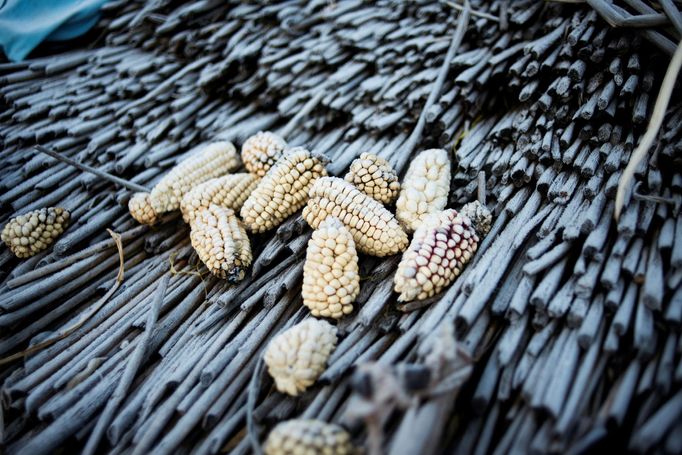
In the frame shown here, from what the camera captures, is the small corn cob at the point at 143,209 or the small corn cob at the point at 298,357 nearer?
the small corn cob at the point at 298,357

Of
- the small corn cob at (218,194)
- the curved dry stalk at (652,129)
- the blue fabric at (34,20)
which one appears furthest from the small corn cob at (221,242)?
the blue fabric at (34,20)

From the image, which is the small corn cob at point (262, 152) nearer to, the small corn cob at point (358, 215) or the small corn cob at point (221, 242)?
the small corn cob at point (221, 242)

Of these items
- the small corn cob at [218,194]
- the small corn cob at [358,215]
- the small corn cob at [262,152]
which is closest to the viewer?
the small corn cob at [358,215]

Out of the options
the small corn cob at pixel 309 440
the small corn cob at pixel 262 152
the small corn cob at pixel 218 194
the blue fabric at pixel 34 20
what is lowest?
the small corn cob at pixel 309 440

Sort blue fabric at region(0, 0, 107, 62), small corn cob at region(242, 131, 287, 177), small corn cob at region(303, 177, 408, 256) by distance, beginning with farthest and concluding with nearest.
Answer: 1. blue fabric at region(0, 0, 107, 62)
2. small corn cob at region(242, 131, 287, 177)
3. small corn cob at region(303, 177, 408, 256)

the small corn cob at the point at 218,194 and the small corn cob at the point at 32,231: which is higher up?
the small corn cob at the point at 218,194

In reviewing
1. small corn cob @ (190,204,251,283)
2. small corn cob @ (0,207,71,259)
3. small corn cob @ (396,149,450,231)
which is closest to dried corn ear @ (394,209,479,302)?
small corn cob @ (396,149,450,231)

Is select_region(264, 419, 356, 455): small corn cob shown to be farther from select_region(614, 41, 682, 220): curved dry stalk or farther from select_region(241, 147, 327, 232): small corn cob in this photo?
select_region(614, 41, 682, 220): curved dry stalk
